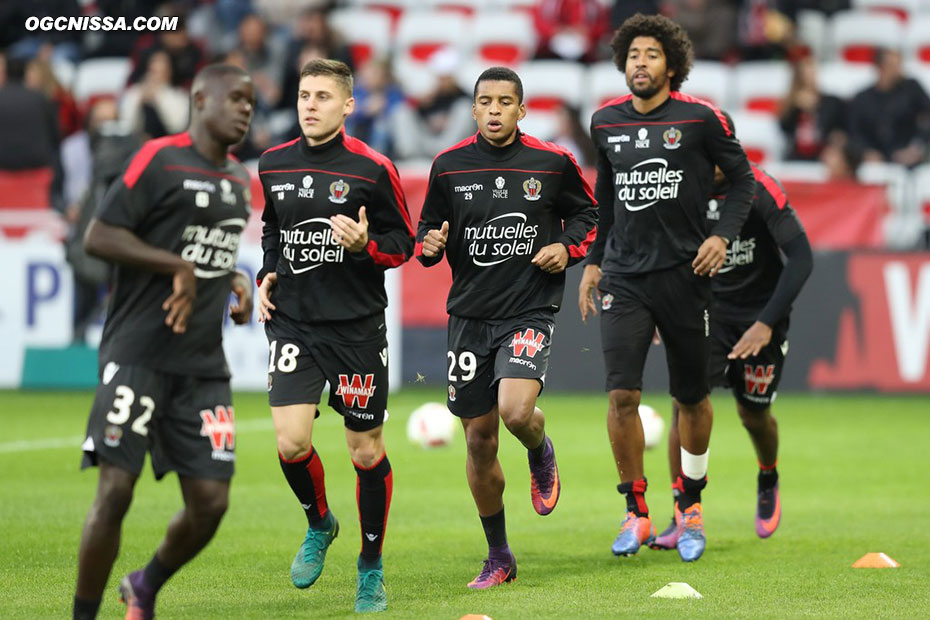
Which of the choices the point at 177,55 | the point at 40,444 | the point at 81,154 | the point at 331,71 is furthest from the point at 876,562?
the point at 177,55

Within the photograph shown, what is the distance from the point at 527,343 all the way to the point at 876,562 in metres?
2.13

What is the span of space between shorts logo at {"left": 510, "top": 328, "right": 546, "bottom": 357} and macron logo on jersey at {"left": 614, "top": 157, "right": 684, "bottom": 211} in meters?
1.20

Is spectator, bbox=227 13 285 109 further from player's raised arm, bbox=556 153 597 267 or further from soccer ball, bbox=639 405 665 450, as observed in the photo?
player's raised arm, bbox=556 153 597 267

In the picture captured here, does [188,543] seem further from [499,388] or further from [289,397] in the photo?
[499,388]

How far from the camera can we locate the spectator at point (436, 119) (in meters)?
18.7

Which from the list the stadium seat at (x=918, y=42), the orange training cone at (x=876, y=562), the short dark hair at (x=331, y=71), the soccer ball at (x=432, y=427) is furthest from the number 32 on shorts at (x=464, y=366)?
the stadium seat at (x=918, y=42)

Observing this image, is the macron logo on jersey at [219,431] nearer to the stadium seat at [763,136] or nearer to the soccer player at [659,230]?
the soccer player at [659,230]

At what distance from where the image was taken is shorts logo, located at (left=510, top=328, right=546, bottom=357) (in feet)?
24.3

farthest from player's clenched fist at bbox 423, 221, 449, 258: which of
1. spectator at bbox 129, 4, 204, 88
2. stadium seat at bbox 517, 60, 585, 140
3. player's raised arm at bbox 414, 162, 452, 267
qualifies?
stadium seat at bbox 517, 60, 585, 140

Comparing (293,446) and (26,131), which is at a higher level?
(26,131)

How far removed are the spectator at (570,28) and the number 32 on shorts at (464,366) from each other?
13430mm

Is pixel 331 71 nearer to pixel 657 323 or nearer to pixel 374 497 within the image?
pixel 374 497

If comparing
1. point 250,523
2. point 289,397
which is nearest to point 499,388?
point 289,397

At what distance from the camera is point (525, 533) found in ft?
29.7
